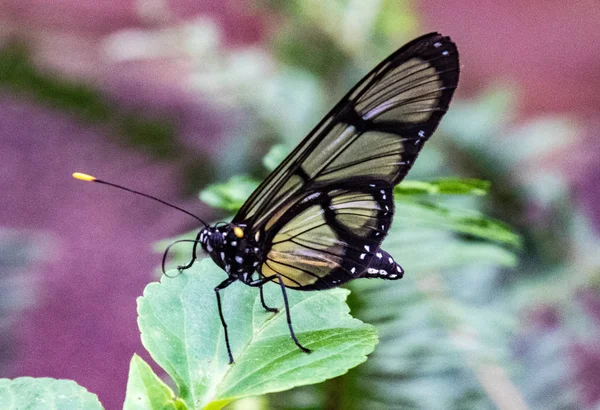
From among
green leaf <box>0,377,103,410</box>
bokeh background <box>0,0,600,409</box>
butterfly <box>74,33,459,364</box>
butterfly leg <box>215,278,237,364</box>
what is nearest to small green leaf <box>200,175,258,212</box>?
butterfly <box>74,33,459,364</box>

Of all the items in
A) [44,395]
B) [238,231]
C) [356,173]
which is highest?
[356,173]

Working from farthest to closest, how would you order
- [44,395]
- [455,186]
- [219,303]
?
[455,186] < [219,303] < [44,395]

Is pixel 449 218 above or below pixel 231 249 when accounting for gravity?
above

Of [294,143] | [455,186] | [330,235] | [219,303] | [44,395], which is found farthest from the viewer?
Result: [294,143]

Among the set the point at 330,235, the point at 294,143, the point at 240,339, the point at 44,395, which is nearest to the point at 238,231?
the point at 330,235

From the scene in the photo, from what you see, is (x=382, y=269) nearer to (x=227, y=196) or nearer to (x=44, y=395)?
(x=227, y=196)

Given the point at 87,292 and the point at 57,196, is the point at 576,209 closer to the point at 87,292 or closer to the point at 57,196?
the point at 87,292

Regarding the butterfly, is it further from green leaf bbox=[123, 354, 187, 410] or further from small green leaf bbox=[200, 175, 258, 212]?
green leaf bbox=[123, 354, 187, 410]
